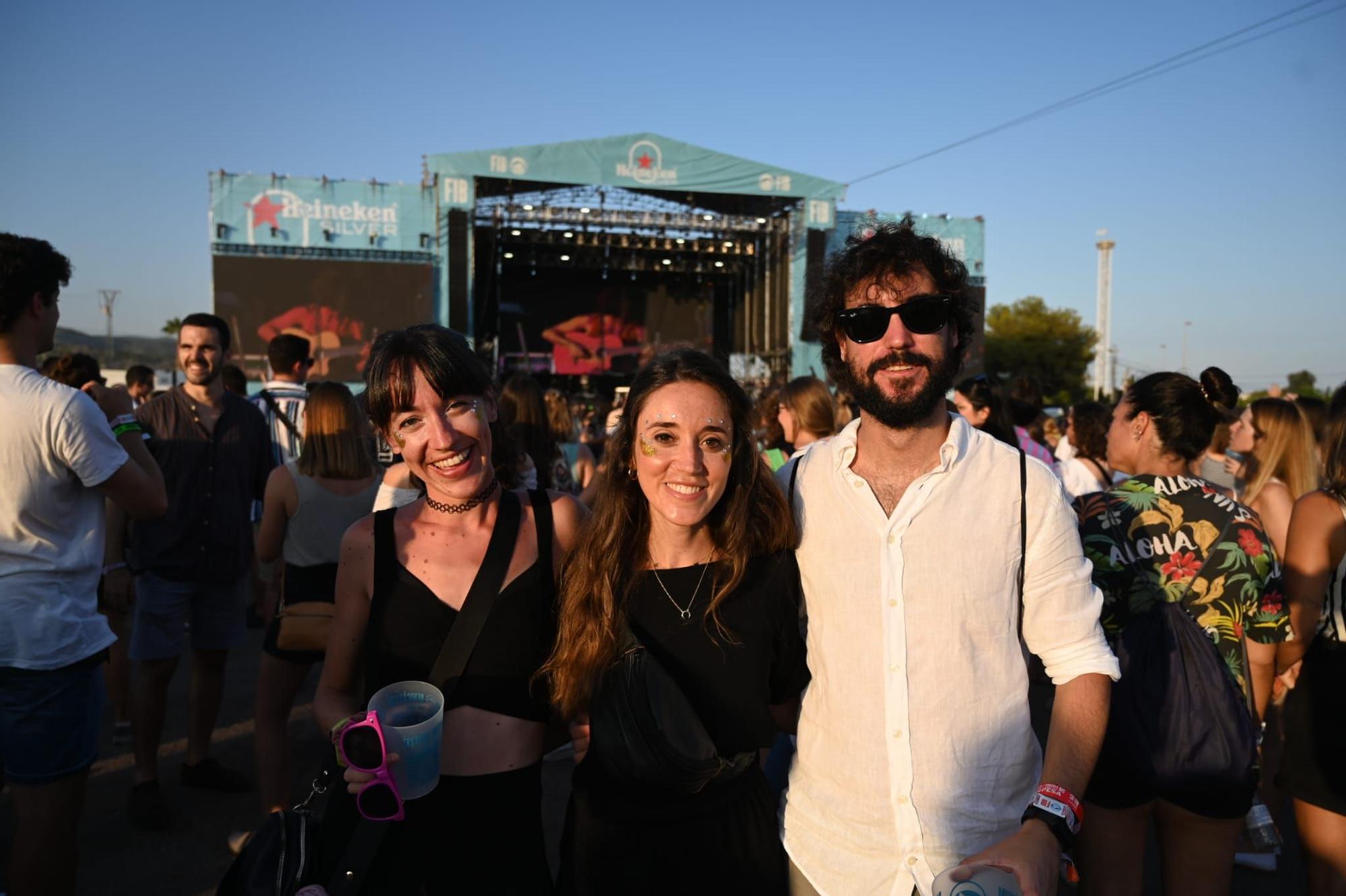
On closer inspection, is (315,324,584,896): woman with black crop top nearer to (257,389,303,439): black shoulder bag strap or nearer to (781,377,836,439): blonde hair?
(781,377,836,439): blonde hair

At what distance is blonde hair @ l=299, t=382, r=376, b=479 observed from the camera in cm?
343

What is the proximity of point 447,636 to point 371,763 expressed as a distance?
350 millimetres

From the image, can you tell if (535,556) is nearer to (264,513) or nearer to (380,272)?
(264,513)

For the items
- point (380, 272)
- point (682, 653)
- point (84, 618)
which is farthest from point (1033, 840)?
point (380, 272)

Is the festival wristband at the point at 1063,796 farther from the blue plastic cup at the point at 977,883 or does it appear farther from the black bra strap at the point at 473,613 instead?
the black bra strap at the point at 473,613

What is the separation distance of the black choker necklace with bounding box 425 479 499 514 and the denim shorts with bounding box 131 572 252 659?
2477 millimetres

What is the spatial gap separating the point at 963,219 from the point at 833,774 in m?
23.8

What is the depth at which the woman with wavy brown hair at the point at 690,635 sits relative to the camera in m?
1.73

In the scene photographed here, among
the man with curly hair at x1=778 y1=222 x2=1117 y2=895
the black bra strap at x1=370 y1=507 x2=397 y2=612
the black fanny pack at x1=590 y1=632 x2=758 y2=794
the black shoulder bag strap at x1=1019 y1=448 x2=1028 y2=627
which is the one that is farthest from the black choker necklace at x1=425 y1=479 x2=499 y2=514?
the black shoulder bag strap at x1=1019 y1=448 x2=1028 y2=627

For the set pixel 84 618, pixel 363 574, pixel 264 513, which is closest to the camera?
pixel 363 574

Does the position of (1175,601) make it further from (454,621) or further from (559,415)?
(559,415)

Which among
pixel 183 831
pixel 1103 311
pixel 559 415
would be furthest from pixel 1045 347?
pixel 183 831

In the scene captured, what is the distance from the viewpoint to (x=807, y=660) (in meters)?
1.82

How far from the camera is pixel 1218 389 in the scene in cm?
245
